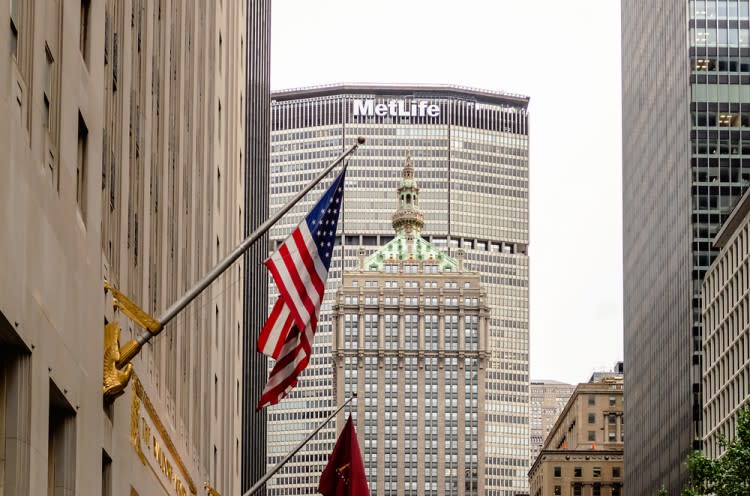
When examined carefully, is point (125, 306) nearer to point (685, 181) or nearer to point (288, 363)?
point (288, 363)

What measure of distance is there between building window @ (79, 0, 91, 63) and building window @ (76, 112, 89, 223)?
140 cm

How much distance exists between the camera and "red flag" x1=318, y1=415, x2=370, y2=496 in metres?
59.1

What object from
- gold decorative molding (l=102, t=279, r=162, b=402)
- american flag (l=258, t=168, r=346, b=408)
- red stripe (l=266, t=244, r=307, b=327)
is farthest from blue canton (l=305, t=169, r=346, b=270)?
A: gold decorative molding (l=102, t=279, r=162, b=402)

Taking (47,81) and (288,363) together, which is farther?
(288,363)

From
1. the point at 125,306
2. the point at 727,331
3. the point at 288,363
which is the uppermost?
the point at 727,331

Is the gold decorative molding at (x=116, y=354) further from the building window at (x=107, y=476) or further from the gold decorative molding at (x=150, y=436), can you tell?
the gold decorative molding at (x=150, y=436)

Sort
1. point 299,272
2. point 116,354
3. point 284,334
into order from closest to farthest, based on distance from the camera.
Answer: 1. point 116,354
2. point 299,272
3. point 284,334

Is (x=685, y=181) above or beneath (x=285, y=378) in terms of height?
above

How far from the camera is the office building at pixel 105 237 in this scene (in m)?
27.2

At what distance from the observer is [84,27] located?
35.4 m

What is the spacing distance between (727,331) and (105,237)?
109 m

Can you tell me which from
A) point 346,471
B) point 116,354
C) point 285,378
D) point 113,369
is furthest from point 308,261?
point 346,471

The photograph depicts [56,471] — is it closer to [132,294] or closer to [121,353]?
[121,353]

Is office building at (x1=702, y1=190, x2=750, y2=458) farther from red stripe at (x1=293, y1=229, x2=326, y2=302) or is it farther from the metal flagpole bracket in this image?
the metal flagpole bracket
